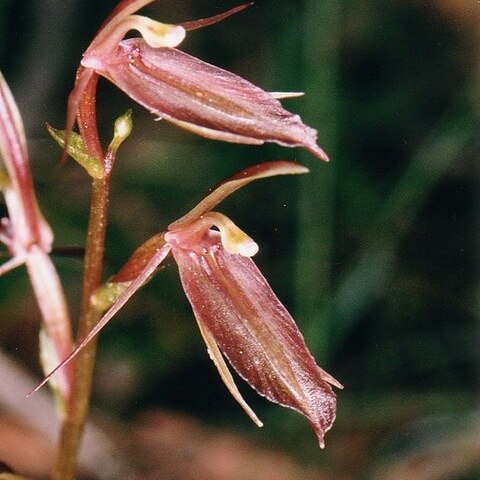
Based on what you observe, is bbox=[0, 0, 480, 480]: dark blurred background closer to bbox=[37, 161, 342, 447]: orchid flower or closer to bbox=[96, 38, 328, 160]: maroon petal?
bbox=[37, 161, 342, 447]: orchid flower

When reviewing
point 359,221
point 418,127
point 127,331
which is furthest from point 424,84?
point 127,331

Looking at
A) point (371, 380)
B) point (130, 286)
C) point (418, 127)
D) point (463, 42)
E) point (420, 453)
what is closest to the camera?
point (130, 286)

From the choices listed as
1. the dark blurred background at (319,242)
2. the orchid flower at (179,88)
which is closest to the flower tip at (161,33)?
the orchid flower at (179,88)

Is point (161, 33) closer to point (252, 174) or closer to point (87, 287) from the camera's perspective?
point (252, 174)

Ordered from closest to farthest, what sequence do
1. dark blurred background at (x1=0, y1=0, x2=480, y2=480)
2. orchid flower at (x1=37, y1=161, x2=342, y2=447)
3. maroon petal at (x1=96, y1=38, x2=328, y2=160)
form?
maroon petal at (x1=96, y1=38, x2=328, y2=160), orchid flower at (x1=37, y1=161, x2=342, y2=447), dark blurred background at (x1=0, y1=0, x2=480, y2=480)

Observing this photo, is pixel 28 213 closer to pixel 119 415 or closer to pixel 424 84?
pixel 119 415

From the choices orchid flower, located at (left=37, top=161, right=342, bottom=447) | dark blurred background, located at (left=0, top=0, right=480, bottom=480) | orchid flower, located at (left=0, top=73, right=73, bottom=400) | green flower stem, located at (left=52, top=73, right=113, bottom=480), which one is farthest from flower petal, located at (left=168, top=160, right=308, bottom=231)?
dark blurred background, located at (left=0, top=0, right=480, bottom=480)
